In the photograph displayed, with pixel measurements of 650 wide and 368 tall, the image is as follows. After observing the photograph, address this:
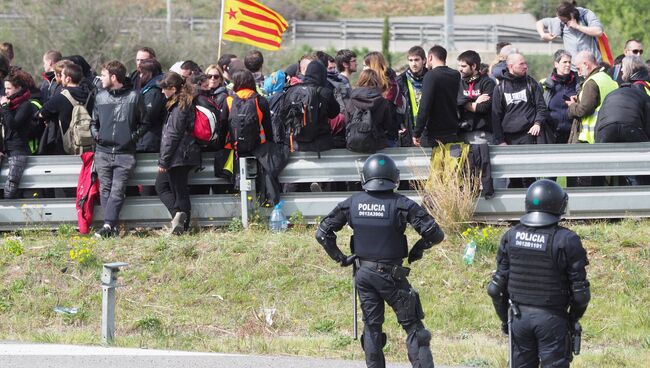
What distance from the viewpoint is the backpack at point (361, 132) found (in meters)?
11.2

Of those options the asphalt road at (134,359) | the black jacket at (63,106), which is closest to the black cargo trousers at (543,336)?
the asphalt road at (134,359)

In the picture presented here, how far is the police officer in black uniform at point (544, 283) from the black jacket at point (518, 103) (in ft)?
13.8

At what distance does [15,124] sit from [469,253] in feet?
16.1

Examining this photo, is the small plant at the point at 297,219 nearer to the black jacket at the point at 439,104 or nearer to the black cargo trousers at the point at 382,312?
the black jacket at the point at 439,104

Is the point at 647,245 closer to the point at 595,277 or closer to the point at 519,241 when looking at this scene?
the point at 595,277

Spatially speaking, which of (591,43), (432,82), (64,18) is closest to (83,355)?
(432,82)

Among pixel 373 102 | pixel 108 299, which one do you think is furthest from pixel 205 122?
pixel 108 299

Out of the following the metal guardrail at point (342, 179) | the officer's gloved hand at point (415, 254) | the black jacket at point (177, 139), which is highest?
the black jacket at point (177, 139)

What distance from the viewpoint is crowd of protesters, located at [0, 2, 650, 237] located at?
A: 37.1 ft

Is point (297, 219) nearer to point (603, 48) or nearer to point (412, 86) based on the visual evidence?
point (412, 86)

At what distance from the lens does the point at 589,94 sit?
37.3 ft

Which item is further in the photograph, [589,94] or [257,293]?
[589,94]

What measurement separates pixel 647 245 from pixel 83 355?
5560 mm

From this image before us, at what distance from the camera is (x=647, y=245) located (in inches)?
429
